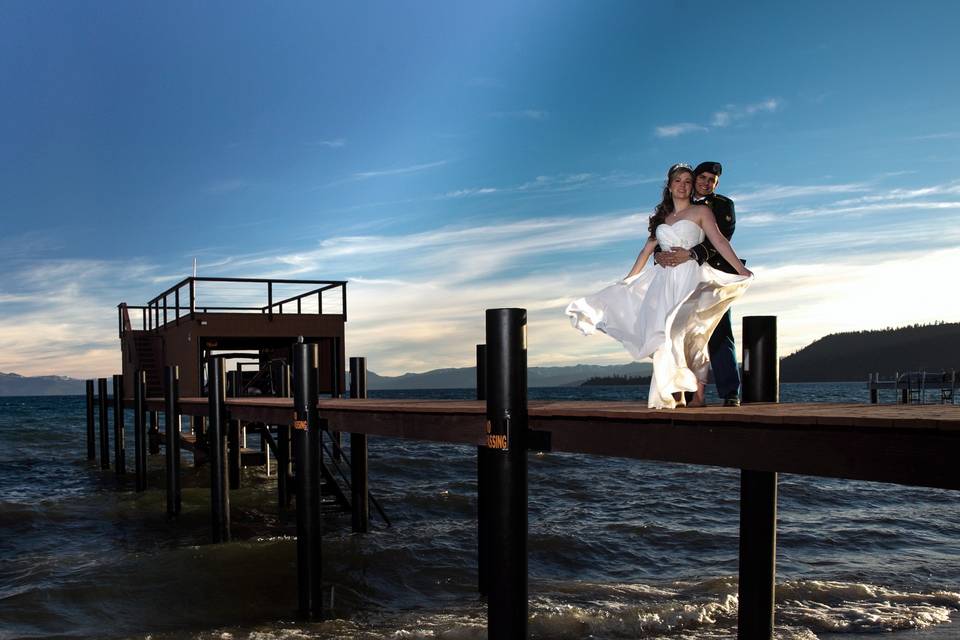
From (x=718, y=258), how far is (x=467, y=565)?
8738 mm

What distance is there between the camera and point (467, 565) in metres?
13.0

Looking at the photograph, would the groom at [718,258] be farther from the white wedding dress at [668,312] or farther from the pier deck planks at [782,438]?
the pier deck planks at [782,438]

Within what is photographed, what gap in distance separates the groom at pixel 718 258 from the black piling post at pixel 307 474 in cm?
473

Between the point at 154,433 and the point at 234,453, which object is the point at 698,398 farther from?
the point at 154,433

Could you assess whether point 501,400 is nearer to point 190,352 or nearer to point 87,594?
point 87,594

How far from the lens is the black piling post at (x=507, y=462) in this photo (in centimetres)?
533

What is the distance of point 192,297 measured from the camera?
19.9m

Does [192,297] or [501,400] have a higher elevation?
[192,297]

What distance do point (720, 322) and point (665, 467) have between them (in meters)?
22.5

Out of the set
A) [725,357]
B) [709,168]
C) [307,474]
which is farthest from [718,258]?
[307,474]

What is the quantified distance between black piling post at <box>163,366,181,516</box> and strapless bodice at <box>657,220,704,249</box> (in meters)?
13.3

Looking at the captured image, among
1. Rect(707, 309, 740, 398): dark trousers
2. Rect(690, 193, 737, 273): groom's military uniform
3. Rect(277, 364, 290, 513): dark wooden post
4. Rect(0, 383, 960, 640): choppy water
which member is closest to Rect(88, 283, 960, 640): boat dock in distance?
Rect(707, 309, 740, 398): dark trousers

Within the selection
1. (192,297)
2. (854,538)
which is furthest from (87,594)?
(854,538)

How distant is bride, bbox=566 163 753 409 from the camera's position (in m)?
5.27
